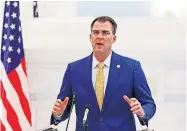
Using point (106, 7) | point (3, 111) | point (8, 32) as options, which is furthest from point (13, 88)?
point (106, 7)

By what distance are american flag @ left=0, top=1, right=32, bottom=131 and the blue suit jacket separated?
736 mm

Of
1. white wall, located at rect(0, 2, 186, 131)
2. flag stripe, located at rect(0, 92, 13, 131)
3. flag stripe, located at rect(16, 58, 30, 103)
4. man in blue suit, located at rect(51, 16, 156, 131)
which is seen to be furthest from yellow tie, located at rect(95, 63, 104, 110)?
flag stripe, located at rect(0, 92, 13, 131)

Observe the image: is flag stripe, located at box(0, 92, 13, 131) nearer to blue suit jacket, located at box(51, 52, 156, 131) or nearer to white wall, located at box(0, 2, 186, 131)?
white wall, located at box(0, 2, 186, 131)

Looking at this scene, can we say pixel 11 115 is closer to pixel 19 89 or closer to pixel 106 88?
pixel 19 89

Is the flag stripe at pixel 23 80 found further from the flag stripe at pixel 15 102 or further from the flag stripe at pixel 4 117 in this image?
the flag stripe at pixel 4 117

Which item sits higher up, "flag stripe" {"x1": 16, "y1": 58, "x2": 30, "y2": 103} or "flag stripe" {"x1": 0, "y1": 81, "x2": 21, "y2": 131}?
"flag stripe" {"x1": 16, "y1": 58, "x2": 30, "y2": 103}

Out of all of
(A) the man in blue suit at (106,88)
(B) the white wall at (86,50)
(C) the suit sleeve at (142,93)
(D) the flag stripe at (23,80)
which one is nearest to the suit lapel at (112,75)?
(A) the man in blue suit at (106,88)

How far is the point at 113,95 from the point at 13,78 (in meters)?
1.05

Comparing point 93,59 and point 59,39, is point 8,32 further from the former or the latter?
point 93,59

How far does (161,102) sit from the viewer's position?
110 inches

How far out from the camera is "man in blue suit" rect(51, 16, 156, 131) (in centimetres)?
200

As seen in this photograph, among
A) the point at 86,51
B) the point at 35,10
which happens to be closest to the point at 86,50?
the point at 86,51

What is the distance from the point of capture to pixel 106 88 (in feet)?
6.73

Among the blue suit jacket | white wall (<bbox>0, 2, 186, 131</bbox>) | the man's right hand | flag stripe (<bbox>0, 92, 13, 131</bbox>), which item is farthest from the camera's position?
white wall (<bbox>0, 2, 186, 131</bbox>)
